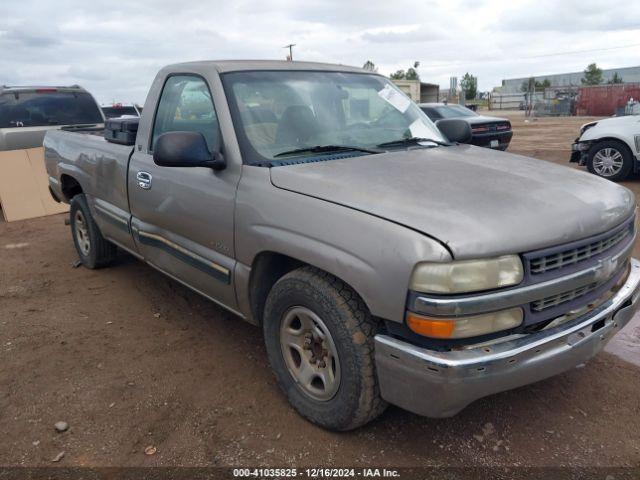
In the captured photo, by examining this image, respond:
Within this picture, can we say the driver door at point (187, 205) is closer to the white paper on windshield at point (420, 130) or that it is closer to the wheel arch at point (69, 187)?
the white paper on windshield at point (420, 130)

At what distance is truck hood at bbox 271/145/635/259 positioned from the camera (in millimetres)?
2105

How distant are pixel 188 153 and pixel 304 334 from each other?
115 centimetres

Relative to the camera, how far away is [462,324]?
6.71ft

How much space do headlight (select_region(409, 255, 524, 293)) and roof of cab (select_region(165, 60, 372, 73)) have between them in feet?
6.34

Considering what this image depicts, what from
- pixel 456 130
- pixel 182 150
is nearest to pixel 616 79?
pixel 456 130

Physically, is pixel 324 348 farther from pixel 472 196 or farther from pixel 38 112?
pixel 38 112

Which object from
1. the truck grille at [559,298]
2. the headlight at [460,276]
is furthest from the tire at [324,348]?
the truck grille at [559,298]

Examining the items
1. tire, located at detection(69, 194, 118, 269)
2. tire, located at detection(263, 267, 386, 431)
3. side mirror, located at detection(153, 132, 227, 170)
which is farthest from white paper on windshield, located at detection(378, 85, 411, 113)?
tire, located at detection(69, 194, 118, 269)

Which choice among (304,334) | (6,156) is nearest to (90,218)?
(304,334)

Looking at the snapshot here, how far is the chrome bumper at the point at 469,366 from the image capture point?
205cm

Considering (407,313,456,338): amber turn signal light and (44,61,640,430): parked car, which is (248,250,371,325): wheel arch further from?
(407,313,456,338): amber turn signal light

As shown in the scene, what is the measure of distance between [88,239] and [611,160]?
8.86 m

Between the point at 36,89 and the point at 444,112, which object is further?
the point at 444,112

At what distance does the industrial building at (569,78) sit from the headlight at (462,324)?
79.6 meters
